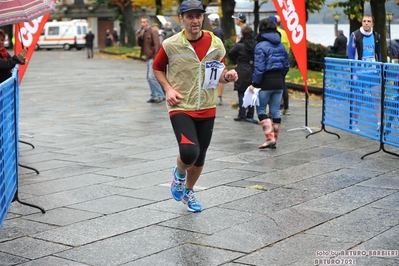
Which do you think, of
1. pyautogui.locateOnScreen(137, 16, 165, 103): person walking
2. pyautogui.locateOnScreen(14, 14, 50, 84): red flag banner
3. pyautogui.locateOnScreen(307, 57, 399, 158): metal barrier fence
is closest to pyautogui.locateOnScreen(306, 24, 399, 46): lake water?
pyautogui.locateOnScreen(137, 16, 165, 103): person walking

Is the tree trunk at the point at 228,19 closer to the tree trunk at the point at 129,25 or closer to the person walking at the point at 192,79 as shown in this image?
the tree trunk at the point at 129,25

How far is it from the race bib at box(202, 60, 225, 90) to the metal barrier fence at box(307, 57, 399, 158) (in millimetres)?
3404

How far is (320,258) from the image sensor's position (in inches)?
214

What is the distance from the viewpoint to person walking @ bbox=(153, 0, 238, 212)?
673cm

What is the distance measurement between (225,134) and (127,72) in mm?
18028

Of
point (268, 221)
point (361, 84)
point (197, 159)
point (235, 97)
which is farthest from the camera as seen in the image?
point (235, 97)

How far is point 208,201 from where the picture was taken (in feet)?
24.4

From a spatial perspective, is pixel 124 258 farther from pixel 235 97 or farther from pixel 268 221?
pixel 235 97

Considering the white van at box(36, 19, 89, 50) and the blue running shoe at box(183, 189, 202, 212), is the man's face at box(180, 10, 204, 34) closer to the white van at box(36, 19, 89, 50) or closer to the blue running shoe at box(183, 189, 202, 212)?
the blue running shoe at box(183, 189, 202, 212)

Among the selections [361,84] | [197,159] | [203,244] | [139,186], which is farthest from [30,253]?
[361,84]

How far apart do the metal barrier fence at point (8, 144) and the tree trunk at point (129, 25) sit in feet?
151

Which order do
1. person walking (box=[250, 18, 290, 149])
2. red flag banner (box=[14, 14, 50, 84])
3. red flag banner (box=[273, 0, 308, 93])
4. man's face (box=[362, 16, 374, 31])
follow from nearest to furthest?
person walking (box=[250, 18, 290, 149])
red flag banner (box=[14, 14, 50, 84])
red flag banner (box=[273, 0, 308, 93])
man's face (box=[362, 16, 374, 31])

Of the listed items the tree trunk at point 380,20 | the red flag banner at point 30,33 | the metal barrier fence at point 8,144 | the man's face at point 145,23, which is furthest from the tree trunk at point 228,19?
the metal barrier fence at point 8,144

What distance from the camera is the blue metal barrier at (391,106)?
9.56 meters
